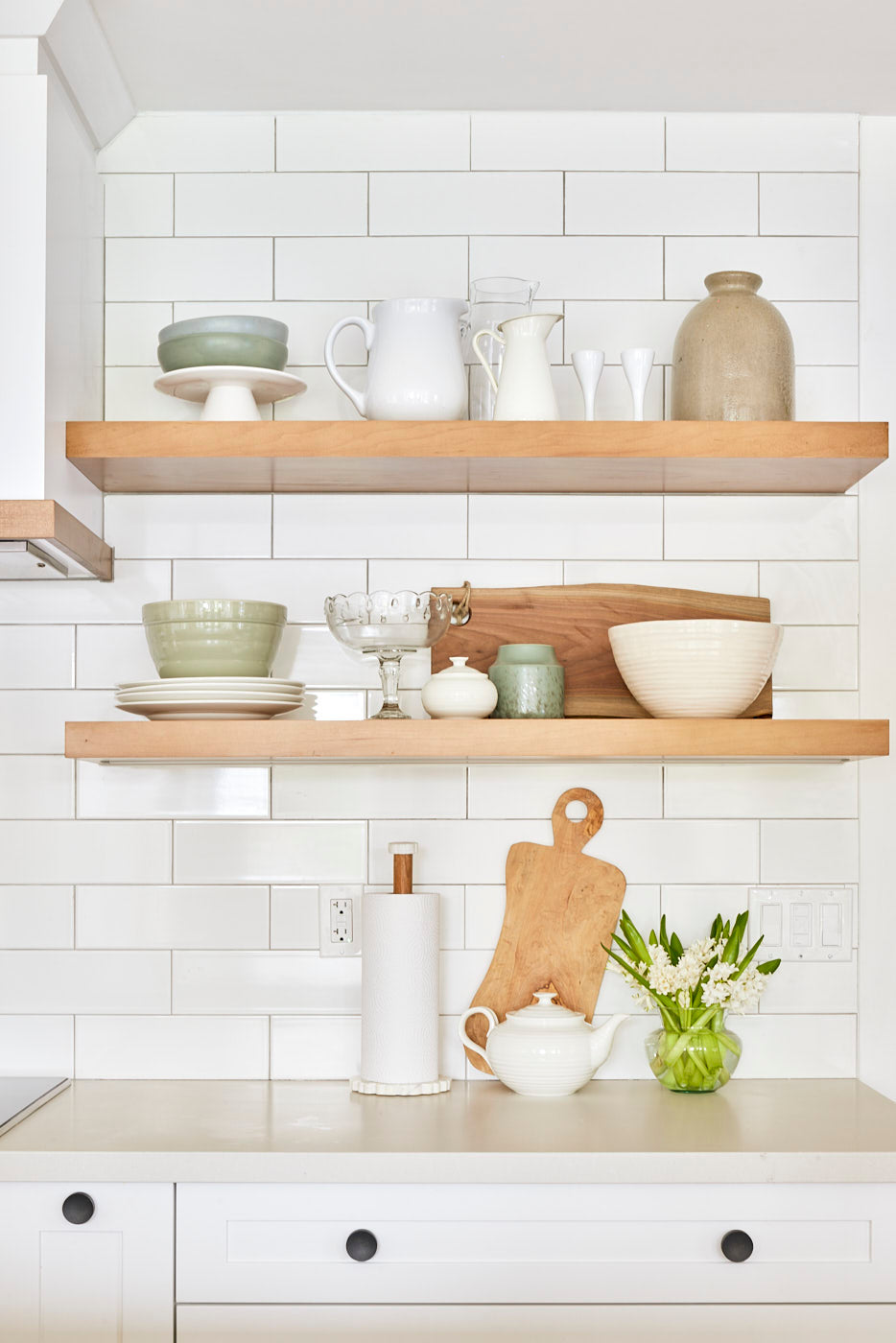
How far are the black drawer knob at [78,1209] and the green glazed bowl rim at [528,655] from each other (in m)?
0.92

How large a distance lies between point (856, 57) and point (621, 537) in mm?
803

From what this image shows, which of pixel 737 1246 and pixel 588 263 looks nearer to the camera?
pixel 737 1246

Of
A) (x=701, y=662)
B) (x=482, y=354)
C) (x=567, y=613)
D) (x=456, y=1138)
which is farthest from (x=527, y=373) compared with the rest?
(x=456, y=1138)

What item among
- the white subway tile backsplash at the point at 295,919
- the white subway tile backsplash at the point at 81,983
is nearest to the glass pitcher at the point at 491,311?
the white subway tile backsplash at the point at 295,919

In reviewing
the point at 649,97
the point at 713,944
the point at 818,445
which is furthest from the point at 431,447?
the point at 713,944

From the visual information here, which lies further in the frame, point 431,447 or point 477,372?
point 477,372

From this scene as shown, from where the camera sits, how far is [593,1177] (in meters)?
1.56

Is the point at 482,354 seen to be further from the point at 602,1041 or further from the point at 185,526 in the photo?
the point at 602,1041

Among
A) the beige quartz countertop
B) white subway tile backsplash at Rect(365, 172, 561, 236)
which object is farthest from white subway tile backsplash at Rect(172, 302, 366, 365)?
the beige quartz countertop

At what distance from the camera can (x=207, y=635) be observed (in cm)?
182

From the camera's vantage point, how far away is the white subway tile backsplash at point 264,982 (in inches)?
78.4

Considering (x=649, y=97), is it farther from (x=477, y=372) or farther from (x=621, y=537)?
(x=621, y=537)

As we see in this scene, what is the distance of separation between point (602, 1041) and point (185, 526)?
1.05m

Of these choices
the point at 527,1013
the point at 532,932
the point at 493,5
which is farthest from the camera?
the point at 532,932
